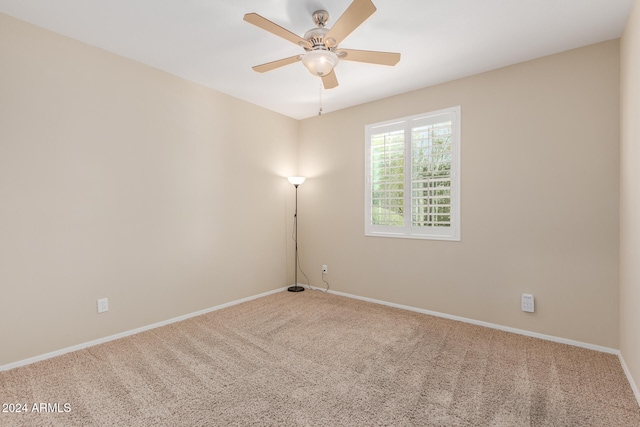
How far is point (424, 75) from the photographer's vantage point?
10.3 feet

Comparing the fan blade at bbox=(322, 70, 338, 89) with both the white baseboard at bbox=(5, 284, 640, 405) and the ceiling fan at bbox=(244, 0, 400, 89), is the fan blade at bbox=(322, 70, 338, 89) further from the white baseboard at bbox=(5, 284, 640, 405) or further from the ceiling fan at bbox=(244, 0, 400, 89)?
the white baseboard at bbox=(5, 284, 640, 405)

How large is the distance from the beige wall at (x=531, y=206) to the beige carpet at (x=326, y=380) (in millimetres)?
357

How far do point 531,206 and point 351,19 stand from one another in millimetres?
2318

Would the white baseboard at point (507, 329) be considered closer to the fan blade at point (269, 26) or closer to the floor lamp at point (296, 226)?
the floor lamp at point (296, 226)

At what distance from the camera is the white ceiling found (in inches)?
82.5

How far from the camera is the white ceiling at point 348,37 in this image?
82.5 inches

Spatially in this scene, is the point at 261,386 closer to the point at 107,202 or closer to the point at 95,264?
the point at 95,264

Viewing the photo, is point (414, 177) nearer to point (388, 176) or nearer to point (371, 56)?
point (388, 176)

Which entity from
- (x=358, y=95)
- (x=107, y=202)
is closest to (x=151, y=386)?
(x=107, y=202)

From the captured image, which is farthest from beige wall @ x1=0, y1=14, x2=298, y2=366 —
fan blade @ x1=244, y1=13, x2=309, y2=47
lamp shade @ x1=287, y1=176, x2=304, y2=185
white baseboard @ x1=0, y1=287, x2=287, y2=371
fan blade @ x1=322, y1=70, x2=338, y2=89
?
fan blade @ x1=244, y1=13, x2=309, y2=47

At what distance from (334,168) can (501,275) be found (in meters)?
2.39

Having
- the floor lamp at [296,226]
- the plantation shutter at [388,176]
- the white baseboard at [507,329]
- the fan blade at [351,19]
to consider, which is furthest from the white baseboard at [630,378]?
the floor lamp at [296,226]

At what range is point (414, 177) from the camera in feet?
11.6

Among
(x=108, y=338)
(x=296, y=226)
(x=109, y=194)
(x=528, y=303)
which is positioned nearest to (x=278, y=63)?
(x=109, y=194)
